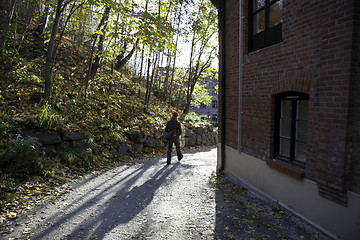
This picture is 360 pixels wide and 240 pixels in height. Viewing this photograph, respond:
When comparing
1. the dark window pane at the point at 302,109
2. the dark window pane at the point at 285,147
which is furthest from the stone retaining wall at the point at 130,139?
the dark window pane at the point at 302,109

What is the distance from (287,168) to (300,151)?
44 cm

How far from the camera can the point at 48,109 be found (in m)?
7.53

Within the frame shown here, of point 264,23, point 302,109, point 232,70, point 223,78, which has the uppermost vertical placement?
point 264,23

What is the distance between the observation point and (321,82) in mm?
3648

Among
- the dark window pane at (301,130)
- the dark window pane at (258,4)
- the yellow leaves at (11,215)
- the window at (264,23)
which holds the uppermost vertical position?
the dark window pane at (258,4)

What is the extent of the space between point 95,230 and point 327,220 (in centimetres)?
372

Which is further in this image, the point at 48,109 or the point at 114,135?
the point at 114,135

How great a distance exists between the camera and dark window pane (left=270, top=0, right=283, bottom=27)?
16.3 ft

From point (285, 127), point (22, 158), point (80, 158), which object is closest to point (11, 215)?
point (22, 158)

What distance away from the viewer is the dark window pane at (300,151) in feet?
14.1

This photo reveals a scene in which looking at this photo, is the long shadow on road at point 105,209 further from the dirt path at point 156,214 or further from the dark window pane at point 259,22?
the dark window pane at point 259,22

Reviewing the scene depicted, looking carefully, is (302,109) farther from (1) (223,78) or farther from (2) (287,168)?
(1) (223,78)

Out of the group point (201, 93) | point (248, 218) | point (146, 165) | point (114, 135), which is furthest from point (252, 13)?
point (201, 93)

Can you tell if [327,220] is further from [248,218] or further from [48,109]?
[48,109]
